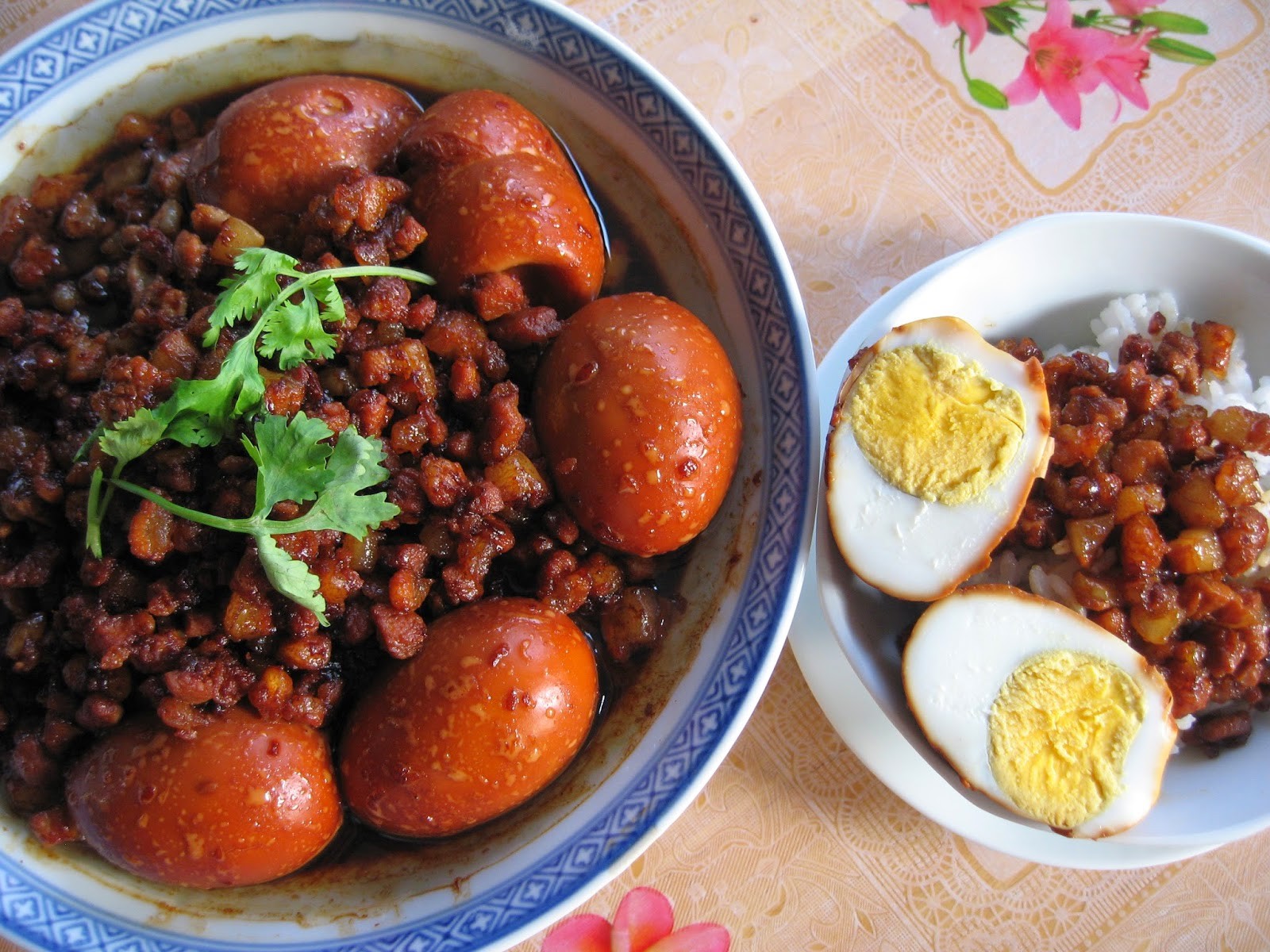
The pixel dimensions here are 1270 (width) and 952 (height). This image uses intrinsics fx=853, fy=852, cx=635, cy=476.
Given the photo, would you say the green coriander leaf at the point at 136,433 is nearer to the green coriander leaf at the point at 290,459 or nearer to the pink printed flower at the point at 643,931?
the green coriander leaf at the point at 290,459

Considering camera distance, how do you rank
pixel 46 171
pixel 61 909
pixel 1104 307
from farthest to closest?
pixel 1104 307 → pixel 46 171 → pixel 61 909

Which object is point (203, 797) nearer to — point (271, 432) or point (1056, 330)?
point (271, 432)

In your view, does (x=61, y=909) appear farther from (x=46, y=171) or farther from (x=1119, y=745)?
(x=1119, y=745)

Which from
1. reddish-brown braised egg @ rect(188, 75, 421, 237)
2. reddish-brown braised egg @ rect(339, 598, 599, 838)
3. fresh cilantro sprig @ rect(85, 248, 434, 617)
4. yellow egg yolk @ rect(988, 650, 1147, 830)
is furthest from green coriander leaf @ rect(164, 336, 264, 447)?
yellow egg yolk @ rect(988, 650, 1147, 830)

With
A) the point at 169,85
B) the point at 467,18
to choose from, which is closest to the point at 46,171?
the point at 169,85

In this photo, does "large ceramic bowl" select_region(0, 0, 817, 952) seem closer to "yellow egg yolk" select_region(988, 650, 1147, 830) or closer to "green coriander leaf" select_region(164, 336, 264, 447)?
"yellow egg yolk" select_region(988, 650, 1147, 830)

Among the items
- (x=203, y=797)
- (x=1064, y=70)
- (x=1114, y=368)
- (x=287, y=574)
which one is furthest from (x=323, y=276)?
(x=1064, y=70)

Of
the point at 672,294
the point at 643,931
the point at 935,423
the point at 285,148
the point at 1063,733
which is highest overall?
the point at 285,148
